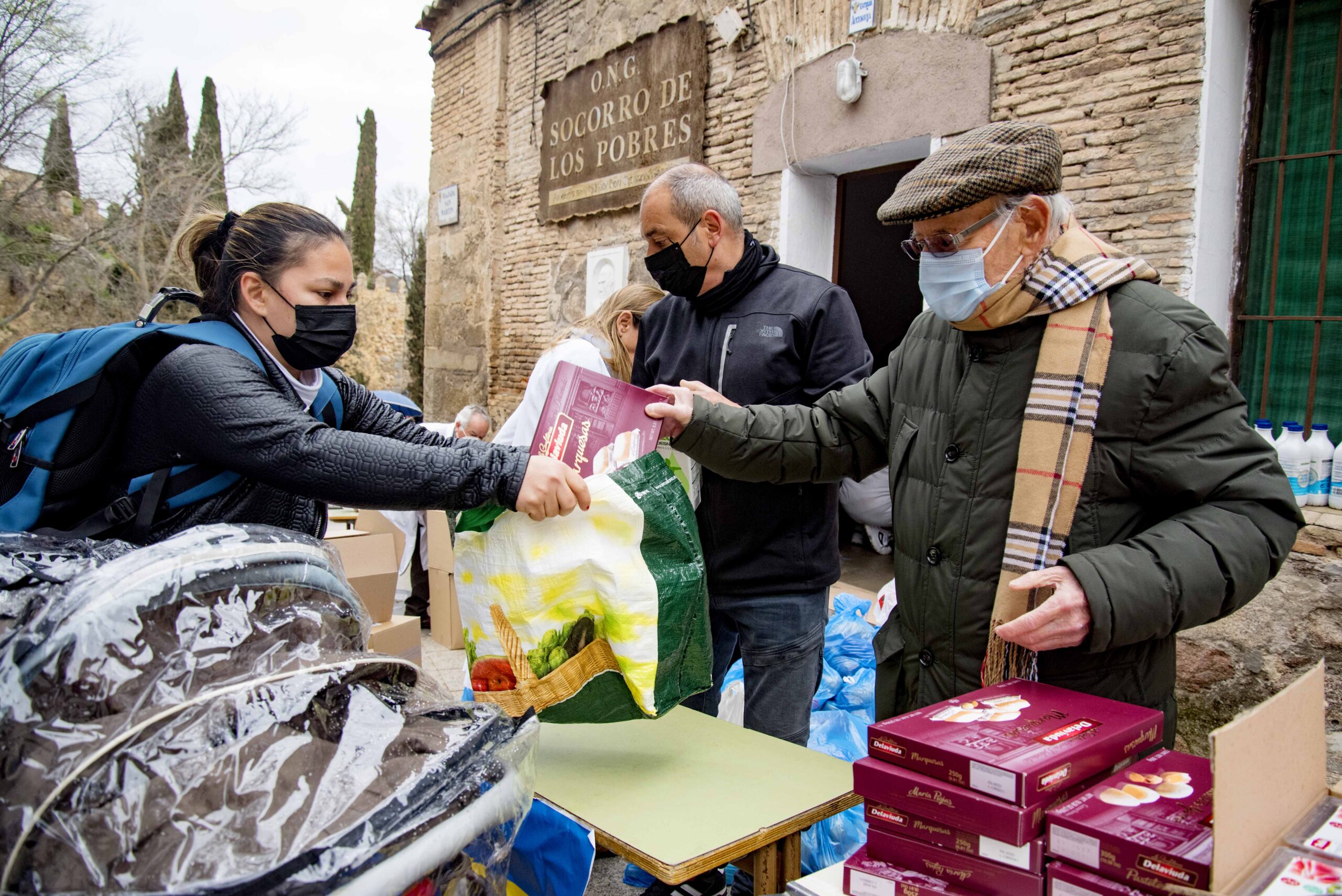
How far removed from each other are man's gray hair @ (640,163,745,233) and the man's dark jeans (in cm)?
107

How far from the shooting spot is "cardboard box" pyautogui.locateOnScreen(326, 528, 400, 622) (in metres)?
3.55

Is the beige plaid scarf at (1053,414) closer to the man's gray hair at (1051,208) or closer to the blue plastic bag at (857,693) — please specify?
the man's gray hair at (1051,208)

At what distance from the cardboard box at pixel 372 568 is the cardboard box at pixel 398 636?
8 cm

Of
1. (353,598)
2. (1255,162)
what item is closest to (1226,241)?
(1255,162)

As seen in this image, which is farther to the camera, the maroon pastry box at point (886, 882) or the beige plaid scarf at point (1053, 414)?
the beige plaid scarf at point (1053, 414)

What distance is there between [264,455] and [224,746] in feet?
1.97

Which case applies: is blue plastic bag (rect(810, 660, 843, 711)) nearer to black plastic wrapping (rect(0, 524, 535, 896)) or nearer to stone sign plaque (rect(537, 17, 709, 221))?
black plastic wrapping (rect(0, 524, 535, 896))

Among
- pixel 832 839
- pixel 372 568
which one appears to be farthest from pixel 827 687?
pixel 372 568

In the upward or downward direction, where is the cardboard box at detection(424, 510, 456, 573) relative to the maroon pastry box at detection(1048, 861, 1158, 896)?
downward

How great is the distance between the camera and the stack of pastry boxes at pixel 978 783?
3.49 feet

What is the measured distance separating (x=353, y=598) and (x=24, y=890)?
53 centimetres

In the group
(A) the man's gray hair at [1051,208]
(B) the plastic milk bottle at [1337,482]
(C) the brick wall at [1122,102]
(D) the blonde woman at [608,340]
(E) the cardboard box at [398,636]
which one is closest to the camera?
(A) the man's gray hair at [1051,208]

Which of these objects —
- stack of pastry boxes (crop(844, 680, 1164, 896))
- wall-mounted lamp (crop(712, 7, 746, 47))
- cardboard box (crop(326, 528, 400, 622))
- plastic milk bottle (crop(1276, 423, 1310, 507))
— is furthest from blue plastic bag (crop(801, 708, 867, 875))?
wall-mounted lamp (crop(712, 7, 746, 47))

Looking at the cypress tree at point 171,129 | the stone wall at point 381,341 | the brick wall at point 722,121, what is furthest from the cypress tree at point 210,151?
the brick wall at point 722,121
